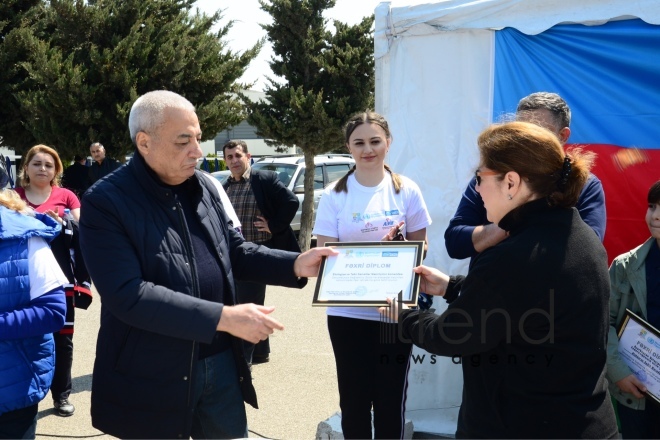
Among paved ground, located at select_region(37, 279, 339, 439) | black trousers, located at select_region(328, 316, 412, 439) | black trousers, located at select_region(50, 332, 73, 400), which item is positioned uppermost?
black trousers, located at select_region(328, 316, 412, 439)

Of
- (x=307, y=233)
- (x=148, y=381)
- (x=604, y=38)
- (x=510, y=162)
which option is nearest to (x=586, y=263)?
(x=510, y=162)

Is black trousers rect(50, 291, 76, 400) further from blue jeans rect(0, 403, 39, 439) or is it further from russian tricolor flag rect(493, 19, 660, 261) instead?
russian tricolor flag rect(493, 19, 660, 261)

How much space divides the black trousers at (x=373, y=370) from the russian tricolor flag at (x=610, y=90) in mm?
1477

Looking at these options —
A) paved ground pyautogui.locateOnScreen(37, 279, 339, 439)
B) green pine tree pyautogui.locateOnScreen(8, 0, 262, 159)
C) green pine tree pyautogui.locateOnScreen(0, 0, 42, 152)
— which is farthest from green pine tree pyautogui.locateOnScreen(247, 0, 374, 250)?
paved ground pyautogui.locateOnScreen(37, 279, 339, 439)

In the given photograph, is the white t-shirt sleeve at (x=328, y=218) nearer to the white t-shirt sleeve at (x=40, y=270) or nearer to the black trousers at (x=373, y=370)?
the black trousers at (x=373, y=370)

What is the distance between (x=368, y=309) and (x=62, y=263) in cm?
260

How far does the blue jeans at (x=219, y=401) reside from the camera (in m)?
2.62

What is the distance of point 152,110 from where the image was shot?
2.49 meters

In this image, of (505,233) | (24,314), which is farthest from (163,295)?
(505,233)

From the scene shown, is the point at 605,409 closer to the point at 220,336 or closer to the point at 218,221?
the point at 220,336

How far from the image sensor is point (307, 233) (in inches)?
508

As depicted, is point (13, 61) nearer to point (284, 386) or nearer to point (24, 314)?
point (284, 386)

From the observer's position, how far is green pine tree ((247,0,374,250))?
13.0 metres

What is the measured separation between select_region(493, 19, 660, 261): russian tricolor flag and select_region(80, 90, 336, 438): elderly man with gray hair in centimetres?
229
